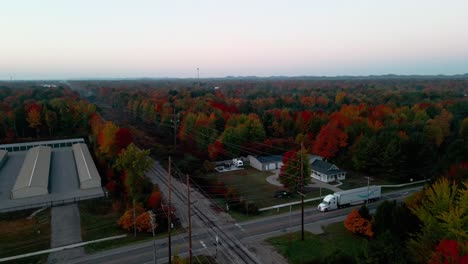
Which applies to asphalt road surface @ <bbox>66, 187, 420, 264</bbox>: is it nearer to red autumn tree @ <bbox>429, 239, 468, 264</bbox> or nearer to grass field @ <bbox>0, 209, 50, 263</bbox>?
grass field @ <bbox>0, 209, 50, 263</bbox>

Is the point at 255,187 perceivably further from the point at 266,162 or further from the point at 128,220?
the point at 128,220

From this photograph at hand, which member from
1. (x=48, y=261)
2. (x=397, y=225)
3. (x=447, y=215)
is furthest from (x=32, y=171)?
(x=447, y=215)

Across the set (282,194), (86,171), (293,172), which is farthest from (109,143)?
(293,172)

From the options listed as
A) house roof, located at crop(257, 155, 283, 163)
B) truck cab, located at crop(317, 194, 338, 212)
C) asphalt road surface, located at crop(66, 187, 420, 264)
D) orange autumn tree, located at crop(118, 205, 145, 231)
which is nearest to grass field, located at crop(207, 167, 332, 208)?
house roof, located at crop(257, 155, 283, 163)

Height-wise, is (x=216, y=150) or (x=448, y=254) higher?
(x=448, y=254)

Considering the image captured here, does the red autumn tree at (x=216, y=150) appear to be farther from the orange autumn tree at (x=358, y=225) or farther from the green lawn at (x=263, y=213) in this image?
the orange autumn tree at (x=358, y=225)
